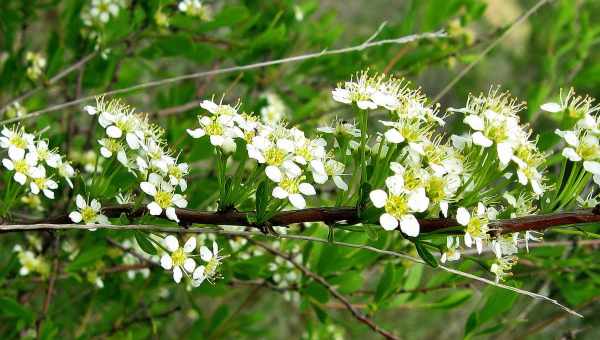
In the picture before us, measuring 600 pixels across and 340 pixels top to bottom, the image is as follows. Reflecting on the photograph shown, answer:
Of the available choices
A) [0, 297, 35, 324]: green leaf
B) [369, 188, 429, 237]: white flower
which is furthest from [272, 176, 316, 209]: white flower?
[0, 297, 35, 324]: green leaf

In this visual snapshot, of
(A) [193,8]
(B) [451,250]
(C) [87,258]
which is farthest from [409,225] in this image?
(A) [193,8]

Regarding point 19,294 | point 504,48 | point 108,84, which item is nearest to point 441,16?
point 108,84

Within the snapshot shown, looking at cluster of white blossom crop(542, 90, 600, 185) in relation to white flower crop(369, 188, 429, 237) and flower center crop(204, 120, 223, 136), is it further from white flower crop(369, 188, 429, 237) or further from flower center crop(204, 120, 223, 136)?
flower center crop(204, 120, 223, 136)

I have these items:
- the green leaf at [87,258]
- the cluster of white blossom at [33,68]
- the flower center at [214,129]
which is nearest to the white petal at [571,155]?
the flower center at [214,129]

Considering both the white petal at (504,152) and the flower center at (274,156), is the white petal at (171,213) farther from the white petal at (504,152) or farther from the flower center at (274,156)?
the white petal at (504,152)

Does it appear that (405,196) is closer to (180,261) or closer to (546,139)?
(180,261)

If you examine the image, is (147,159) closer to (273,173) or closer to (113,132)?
(113,132)
